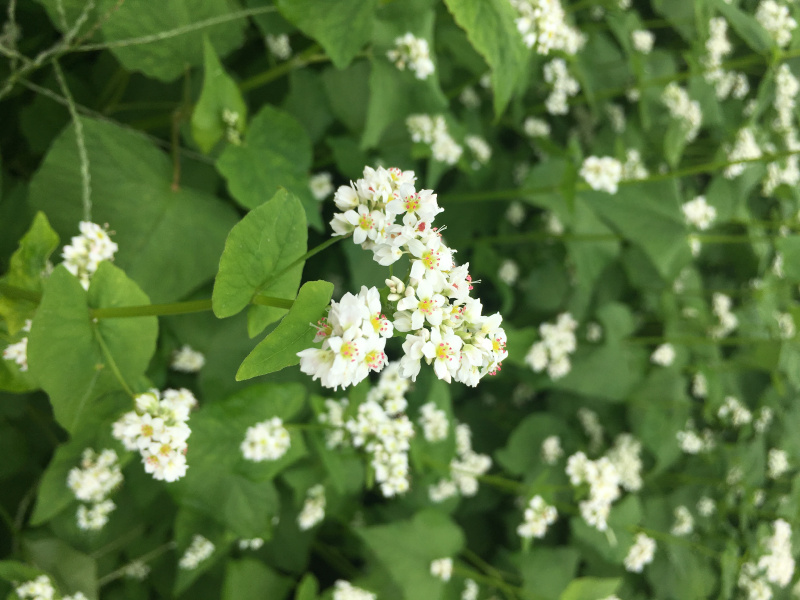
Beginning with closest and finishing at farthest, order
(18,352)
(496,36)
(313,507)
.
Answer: (18,352)
(496,36)
(313,507)

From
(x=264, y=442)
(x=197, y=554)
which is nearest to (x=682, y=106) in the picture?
(x=264, y=442)

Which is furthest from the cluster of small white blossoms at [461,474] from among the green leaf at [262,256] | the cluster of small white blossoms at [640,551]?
the green leaf at [262,256]

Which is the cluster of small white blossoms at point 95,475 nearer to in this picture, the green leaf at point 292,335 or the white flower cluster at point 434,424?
the green leaf at point 292,335

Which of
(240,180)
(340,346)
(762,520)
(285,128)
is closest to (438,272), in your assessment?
(340,346)

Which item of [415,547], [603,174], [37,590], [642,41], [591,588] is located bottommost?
[591,588]

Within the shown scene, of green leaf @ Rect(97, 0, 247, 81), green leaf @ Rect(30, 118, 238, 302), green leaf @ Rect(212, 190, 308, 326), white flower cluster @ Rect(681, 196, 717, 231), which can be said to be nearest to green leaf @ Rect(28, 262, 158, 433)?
green leaf @ Rect(212, 190, 308, 326)

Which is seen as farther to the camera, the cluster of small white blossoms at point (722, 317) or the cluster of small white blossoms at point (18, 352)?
the cluster of small white blossoms at point (722, 317)

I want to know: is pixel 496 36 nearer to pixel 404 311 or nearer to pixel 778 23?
pixel 404 311
